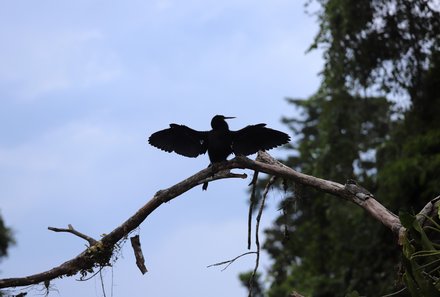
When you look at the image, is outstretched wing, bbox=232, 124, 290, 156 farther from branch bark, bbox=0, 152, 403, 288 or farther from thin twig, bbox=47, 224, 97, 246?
thin twig, bbox=47, 224, 97, 246

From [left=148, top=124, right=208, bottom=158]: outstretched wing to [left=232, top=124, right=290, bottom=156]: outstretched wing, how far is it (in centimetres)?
39

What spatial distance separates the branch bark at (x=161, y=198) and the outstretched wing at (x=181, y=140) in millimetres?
534

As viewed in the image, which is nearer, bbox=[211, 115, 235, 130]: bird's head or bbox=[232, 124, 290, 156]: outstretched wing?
bbox=[232, 124, 290, 156]: outstretched wing

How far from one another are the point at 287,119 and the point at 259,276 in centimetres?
710

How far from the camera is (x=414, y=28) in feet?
39.2

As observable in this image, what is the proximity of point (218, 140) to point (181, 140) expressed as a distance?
1.01 ft

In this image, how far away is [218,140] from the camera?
5.47 m

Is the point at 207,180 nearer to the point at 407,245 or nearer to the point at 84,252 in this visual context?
the point at 84,252

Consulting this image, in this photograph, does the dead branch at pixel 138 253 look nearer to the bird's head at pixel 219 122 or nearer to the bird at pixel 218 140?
the bird at pixel 218 140

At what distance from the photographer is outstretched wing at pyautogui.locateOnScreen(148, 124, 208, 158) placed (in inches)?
220

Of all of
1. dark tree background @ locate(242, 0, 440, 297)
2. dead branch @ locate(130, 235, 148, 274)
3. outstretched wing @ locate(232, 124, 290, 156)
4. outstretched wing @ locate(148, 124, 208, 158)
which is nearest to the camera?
dead branch @ locate(130, 235, 148, 274)

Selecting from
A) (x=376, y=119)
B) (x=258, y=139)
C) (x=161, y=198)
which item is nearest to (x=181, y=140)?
(x=258, y=139)

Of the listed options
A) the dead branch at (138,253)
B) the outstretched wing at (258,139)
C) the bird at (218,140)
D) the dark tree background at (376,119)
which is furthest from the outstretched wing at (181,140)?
the dark tree background at (376,119)

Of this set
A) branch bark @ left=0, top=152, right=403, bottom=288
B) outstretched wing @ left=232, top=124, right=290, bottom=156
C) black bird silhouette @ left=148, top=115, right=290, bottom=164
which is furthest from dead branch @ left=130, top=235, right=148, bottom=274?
outstretched wing @ left=232, top=124, right=290, bottom=156
